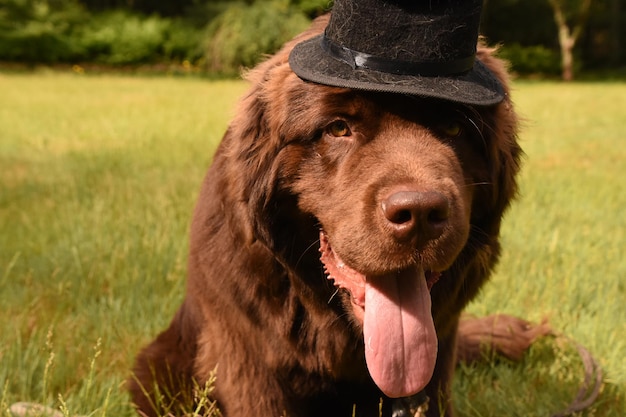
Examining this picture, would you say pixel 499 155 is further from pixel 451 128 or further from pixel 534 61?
pixel 534 61

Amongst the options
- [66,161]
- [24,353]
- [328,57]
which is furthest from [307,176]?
[66,161]

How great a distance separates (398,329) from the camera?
2281 mm

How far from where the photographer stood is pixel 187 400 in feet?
9.87

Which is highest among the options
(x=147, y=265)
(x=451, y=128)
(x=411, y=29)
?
(x=411, y=29)

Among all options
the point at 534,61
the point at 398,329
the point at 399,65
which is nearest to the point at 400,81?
the point at 399,65

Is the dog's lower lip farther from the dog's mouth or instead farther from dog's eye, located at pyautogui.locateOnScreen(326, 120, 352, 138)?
dog's eye, located at pyautogui.locateOnScreen(326, 120, 352, 138)

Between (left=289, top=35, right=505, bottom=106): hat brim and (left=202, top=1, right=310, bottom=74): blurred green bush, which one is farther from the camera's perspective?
(left=202, top=1, right=310, bottom=74): blurred green bush

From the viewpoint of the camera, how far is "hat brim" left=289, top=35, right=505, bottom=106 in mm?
2193

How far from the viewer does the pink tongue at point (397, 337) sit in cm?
228

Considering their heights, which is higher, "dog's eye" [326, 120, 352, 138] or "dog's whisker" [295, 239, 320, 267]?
"dog's eye" [326, 120, 352, 138]

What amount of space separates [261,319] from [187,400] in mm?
615

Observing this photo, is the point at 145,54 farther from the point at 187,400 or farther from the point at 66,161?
the point at 187,400

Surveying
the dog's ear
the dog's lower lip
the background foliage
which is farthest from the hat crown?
the background foliage

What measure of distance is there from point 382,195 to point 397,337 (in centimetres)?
46
